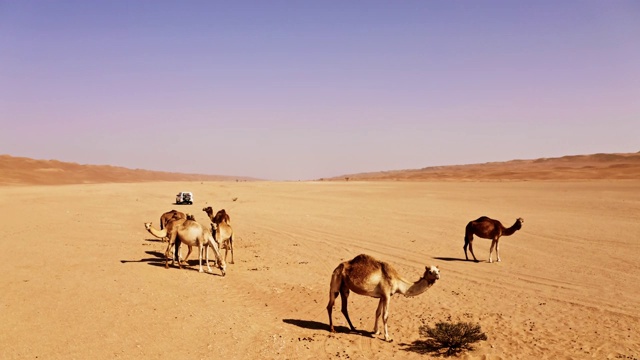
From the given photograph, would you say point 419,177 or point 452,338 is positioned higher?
point 419,177

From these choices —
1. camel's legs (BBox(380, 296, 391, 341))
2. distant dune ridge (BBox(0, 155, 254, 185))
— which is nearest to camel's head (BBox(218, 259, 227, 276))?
camel's legs (BBox(380, 296, 391, 341))

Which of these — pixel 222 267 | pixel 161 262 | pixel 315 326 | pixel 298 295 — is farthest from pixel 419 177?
pixel 315 326

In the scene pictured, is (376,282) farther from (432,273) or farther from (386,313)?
(432,273)

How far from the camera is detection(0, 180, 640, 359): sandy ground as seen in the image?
32.6 feet

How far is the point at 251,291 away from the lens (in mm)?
14094

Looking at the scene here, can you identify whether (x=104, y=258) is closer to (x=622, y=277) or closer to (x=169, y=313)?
(x=169, y=313)

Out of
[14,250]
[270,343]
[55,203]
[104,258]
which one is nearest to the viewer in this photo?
[270,343]

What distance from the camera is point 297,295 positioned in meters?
14.0

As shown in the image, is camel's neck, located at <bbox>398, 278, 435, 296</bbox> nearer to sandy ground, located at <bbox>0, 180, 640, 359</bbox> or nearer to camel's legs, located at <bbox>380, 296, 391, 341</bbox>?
camel's legs, located at <bbox>380, 296, 391, 341</bbox>

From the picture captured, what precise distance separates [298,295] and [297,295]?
1.2 inches

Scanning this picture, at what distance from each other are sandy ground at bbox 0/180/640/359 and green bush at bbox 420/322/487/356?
0.95ft

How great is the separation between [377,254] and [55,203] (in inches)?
1400

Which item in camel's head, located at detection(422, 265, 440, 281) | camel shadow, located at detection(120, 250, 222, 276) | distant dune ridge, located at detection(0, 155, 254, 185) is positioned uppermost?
distant dune ridge, located at detection(0, 155, 254, 185)

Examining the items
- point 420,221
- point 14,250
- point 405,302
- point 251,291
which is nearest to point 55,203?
point 14,250
